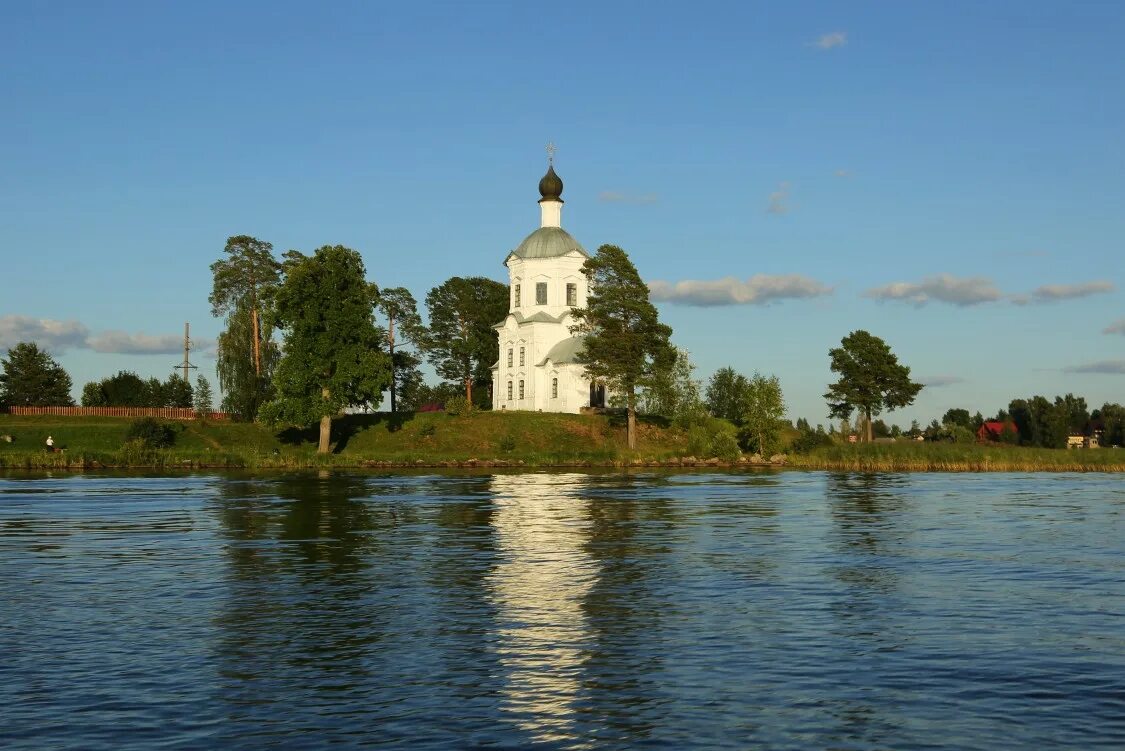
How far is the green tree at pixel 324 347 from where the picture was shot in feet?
252

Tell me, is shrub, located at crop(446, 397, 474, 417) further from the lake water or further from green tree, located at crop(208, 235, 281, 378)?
the lake water

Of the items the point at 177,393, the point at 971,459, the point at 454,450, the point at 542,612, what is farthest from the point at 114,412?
the point at 542,612

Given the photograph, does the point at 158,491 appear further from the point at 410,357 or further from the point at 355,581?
the point at 410,357

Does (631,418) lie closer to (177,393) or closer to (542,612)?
(177,393)

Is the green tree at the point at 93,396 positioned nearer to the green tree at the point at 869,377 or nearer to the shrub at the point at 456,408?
the shrub at the point at 456,408

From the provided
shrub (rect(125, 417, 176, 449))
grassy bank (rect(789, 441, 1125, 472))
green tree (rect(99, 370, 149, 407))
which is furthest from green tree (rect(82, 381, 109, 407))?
grassy bank (rect(789, 441, 1125, 472))

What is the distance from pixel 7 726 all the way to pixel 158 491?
130 ft

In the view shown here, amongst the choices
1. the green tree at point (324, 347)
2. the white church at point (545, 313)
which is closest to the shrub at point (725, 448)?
the white church at point (545, 313)

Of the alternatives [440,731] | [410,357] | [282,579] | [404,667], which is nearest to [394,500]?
[282,579]

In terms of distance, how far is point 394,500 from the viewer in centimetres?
4556

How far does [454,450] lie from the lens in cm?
8300

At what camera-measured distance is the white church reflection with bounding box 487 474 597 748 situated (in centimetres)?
1358

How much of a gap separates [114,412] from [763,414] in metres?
50.0

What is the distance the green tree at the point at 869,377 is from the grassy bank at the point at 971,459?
3399 centimetres
